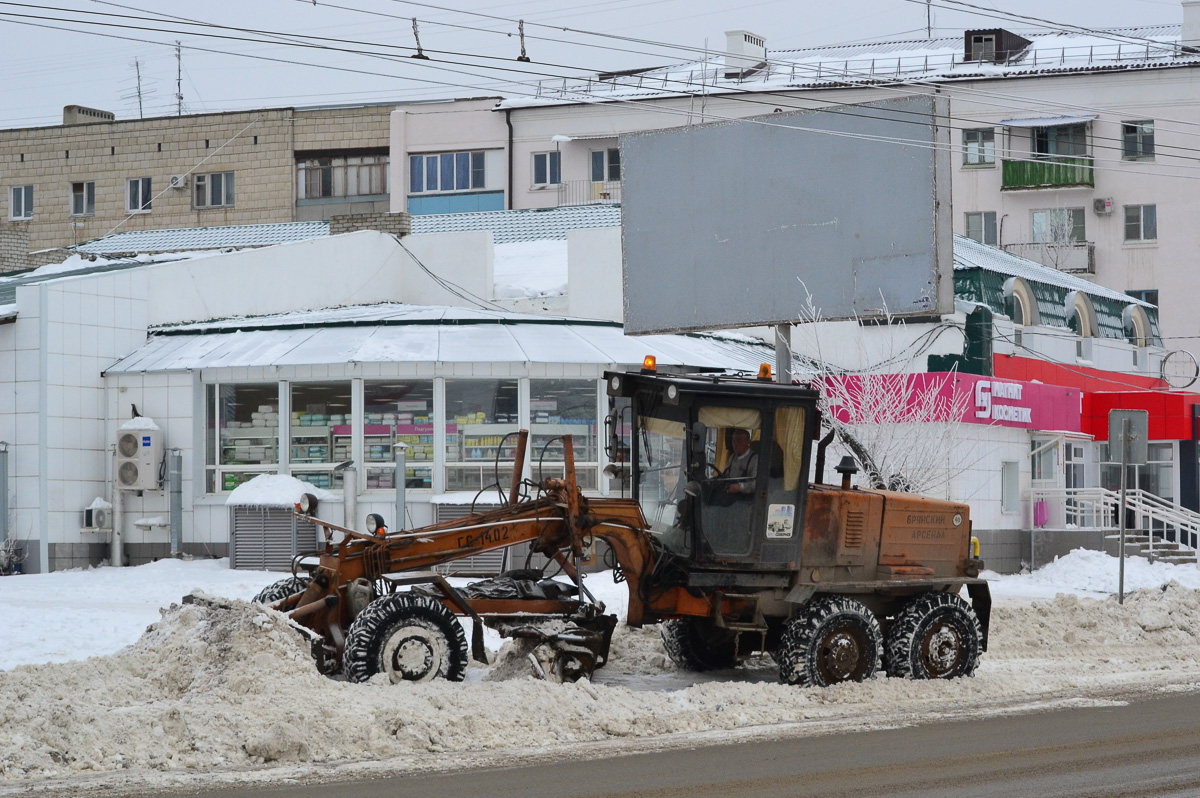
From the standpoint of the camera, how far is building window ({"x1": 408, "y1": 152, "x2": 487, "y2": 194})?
179 feet

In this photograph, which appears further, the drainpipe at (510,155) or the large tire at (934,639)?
the drainpipe at (510,155)

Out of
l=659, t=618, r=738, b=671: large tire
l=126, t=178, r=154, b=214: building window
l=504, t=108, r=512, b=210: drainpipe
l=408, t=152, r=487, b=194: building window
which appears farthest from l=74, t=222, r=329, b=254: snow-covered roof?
l=659, t=618, r=738, b=671: large tire

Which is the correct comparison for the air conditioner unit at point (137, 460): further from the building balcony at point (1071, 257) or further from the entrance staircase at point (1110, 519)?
the building balcony at point (1071, 257)

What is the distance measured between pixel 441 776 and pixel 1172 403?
1139 inches

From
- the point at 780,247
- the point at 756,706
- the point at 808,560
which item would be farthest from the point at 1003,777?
the point at 780,247

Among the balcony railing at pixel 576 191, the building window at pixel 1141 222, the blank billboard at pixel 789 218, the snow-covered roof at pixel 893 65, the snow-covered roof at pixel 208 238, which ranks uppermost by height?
the snow-covered roof at pixel 893 65

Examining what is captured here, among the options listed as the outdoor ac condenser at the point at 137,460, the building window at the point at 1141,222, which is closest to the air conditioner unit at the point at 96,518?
the outdoor ac condenser at the point at 137,460

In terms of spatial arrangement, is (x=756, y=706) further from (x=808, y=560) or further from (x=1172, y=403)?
(x=1172, y=403)

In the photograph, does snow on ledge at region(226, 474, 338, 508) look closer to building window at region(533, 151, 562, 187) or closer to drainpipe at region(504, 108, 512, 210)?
drainpipe at region(504, 108, 512, 210)

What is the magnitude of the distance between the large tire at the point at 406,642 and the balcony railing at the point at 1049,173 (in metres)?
44.5

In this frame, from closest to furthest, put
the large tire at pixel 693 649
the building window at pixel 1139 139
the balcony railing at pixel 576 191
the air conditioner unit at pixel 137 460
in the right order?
the large tire at pixel 693 649 < the air conditioner unit at pixel 137 460 < the building window at pixel 1139 139 < the balcony railing at pixel 576 191

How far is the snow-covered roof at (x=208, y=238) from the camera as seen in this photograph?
3447 cm

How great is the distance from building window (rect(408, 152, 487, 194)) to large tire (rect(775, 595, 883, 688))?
1705 inches

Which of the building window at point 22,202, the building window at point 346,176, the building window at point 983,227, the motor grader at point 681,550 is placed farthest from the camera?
the building window at point 22,202
